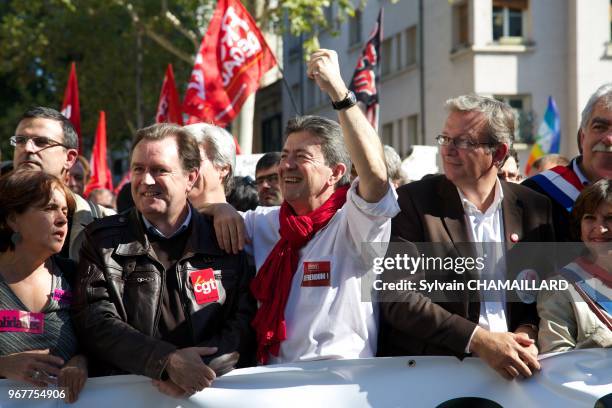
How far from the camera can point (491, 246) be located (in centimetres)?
503

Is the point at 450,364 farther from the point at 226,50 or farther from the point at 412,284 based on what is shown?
the point at 226,50

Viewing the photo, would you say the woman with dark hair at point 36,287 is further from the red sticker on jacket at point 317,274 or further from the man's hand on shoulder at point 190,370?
the red sticker on jacket at point 317,274

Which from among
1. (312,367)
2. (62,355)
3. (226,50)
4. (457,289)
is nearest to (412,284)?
(457,289)

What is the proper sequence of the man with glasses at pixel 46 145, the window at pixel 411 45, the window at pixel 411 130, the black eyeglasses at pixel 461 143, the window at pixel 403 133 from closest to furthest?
the black eyeglasses at pixel 461 143, the man with glasses at pixel 46 145, the window at pixel 411 130, the window at pixel 403 133, the window at pixel 411 45

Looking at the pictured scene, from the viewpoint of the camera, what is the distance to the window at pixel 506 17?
31.4m

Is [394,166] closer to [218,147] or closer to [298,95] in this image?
[218,147]

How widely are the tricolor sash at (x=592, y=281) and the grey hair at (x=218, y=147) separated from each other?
2125 mm

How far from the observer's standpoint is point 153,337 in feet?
15.5

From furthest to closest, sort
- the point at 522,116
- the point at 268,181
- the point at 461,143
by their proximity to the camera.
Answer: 1. the point at 522,116
2. the point at 268,181
3. the point at 461,143

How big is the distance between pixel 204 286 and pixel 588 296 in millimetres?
1593

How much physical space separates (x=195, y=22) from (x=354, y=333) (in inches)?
914

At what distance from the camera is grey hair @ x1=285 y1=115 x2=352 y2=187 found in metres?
5.22

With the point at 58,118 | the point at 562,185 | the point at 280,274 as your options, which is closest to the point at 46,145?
the point at 58,118

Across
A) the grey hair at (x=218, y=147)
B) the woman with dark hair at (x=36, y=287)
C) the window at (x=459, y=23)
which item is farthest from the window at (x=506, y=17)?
the woman with dark hair at (x=36, y=287)
